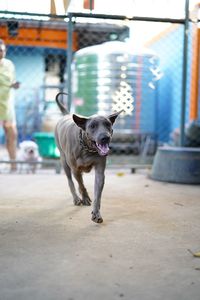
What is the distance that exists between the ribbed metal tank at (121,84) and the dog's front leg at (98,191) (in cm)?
430

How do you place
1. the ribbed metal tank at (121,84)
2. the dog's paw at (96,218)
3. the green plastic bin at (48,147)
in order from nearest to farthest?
the dog's paw at (96,218), the green plastic bin at (48,147), the ribbed metal tank at (121,84)

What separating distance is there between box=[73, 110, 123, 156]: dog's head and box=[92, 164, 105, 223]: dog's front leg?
155 mm

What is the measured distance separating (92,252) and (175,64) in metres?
6.21

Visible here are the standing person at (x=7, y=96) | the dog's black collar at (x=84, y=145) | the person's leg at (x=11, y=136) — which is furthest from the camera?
the person's leg at (x=11, y=136)

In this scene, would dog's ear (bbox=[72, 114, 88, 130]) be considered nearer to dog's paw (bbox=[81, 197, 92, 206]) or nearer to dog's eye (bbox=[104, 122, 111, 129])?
dog's eye (bbox=[104, 122, 111, 129])

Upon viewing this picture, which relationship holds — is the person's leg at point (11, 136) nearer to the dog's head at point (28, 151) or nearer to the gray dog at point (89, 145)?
the dog's head at point (28, 151)

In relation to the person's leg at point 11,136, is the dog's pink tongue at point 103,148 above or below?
above

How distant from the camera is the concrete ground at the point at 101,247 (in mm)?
1548

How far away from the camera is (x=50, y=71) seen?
12.4 meters

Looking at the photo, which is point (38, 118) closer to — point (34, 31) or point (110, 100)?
point (34, 31)

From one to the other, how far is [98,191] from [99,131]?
410 millimetres

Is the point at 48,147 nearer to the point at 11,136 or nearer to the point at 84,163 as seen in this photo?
the point at 11,136

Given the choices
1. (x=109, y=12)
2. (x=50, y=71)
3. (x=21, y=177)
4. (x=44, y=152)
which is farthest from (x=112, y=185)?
(x=50, y=71)

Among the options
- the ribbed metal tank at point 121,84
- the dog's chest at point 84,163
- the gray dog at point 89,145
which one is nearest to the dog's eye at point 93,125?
the gray dog at point 89,145
